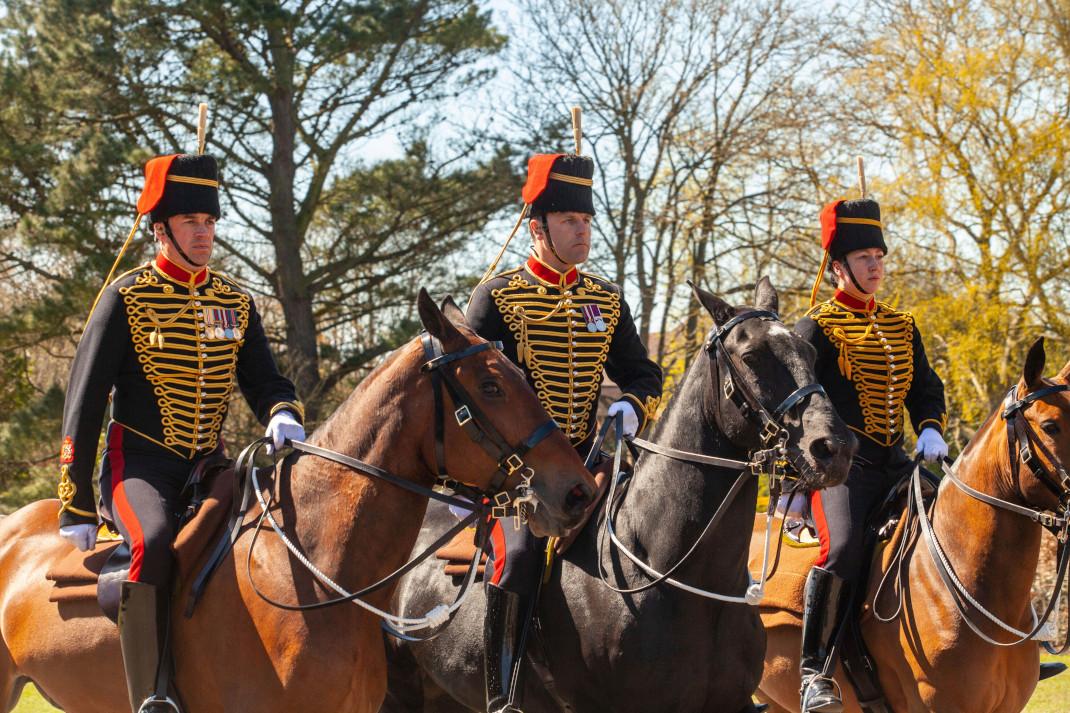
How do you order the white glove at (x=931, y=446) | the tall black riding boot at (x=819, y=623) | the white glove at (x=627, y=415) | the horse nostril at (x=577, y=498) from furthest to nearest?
the white glove at (x=931, y=446) → the tall black riding boot at (x=819, y=623) → the white glove at (x=627, y=415) → the horse nostril at (x=577, y=498)

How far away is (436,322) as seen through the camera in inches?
175

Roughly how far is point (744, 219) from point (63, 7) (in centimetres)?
1140

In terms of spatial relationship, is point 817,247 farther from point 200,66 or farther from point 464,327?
point 464,327

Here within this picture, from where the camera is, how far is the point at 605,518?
5598mm

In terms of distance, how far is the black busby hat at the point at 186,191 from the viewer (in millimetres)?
5352

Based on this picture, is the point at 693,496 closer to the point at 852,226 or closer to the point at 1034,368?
the point at 1034,368

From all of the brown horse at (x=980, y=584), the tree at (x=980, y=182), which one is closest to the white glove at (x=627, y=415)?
the brown horse at (x=980, y=584)

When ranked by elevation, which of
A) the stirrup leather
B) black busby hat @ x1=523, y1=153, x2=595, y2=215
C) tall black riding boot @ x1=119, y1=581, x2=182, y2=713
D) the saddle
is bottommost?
→ the stirrup leather

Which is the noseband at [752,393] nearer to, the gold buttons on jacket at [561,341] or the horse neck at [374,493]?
the gold buttons on jacket at [561,341]

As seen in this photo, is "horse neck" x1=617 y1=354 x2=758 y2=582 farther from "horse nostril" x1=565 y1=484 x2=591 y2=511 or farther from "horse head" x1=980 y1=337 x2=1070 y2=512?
"horse head" x1=980 y1=337 x2=1070 y2=512

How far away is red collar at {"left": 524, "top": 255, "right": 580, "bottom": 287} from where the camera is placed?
6160 millimetres

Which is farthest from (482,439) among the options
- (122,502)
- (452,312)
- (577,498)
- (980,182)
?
(980,182)

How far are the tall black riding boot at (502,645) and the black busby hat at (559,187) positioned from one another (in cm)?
190

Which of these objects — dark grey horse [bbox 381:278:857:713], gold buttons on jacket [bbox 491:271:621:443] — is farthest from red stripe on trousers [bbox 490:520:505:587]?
gold buttons on jacket [bbox 491:271:621:443]
